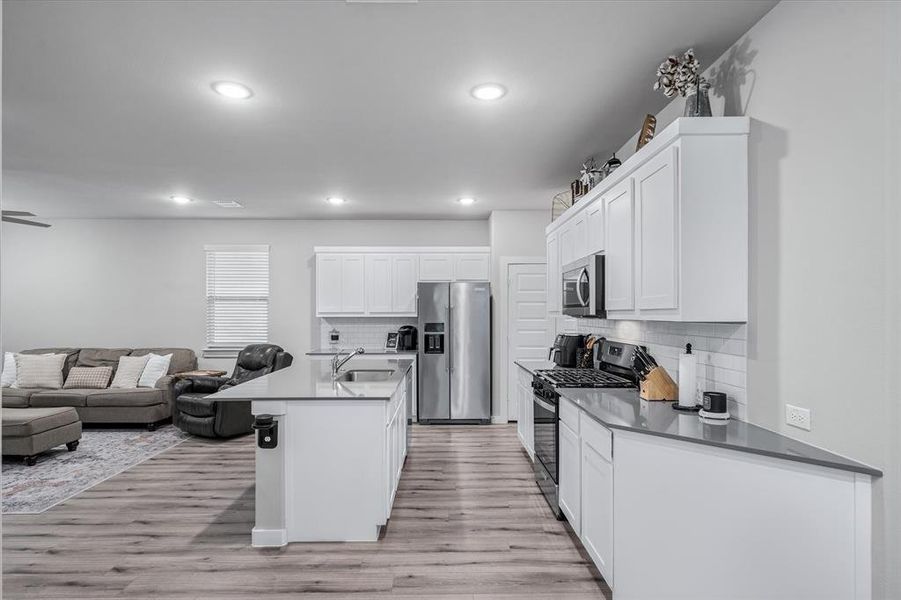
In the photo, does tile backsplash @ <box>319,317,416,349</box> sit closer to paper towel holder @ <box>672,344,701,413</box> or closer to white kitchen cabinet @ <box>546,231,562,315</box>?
white kitchen cabinet @ <box>546,231,562,315</box>

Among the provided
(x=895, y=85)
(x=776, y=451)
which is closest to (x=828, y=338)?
(x=776, y=451)

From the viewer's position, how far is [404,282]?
6.66 metres

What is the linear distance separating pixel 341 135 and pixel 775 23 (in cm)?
270

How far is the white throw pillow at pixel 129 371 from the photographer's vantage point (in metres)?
6.29

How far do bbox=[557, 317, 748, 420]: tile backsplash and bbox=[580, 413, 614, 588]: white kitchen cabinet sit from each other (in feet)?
2.15

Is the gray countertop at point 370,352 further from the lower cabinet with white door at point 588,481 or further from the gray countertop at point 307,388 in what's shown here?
the lower cabinet with white door at point 588,481

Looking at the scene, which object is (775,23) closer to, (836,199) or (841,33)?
(841,33)

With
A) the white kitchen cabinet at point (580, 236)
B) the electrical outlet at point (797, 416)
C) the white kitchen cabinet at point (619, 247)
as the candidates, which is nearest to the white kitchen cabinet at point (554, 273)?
the white kitchen cabinet at point (580, 236)

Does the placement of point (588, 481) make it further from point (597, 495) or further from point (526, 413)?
point (526, 413)

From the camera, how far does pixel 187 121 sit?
11.4ft

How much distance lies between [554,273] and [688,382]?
229 cm

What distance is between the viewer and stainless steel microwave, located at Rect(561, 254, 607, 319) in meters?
3.49

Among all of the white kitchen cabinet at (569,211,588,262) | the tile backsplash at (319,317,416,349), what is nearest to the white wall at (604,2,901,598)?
the white kitchen cabinet at (569,211,588,262)

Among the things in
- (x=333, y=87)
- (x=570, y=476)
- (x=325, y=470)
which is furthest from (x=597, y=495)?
(x=333, y=87)
